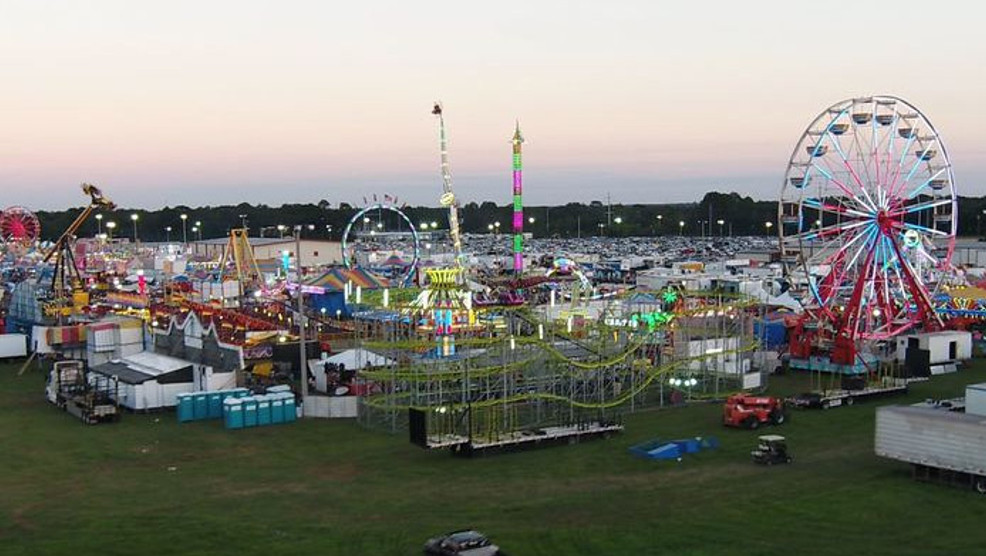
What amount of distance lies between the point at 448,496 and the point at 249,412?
12558 millimetres

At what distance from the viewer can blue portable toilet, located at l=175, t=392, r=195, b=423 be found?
36719mm

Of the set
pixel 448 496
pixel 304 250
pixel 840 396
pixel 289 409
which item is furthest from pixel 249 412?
pixel 304 250

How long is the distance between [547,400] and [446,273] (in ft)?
22.0

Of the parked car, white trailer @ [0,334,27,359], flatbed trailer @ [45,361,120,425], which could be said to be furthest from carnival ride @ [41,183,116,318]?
the parked car

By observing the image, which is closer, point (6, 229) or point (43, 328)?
point (43, 328)

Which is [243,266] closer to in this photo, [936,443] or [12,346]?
[12,346]

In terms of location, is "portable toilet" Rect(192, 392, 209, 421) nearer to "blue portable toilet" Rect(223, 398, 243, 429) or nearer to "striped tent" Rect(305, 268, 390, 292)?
"blue portable toilet" Rect(223, 398, 243, 429)

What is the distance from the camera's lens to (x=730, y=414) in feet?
111

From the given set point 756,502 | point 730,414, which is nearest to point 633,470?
point 756,502

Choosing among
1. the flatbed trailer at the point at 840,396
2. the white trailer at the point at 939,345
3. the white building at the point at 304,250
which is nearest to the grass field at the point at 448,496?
the flatbed trailer at the point at 840,396

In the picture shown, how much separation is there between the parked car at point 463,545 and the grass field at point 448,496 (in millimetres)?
892

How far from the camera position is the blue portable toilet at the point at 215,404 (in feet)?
122

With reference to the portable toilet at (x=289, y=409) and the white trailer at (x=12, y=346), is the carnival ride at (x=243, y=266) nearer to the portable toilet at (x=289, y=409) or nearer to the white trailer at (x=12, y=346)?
the white trailer at (x=12, y=346)

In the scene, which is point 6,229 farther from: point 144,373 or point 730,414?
point 730,414
